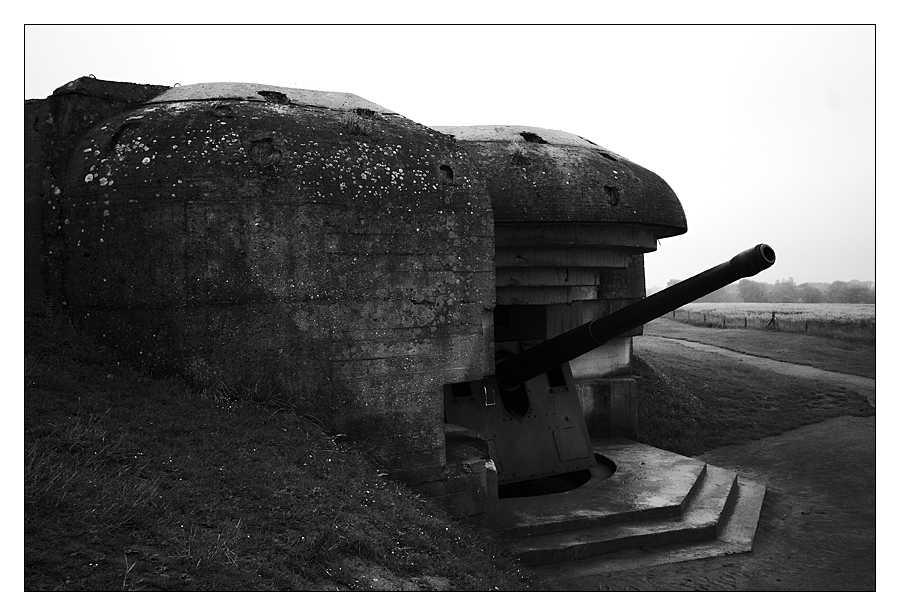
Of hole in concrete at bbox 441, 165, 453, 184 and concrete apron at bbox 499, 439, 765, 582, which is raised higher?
hole in concrete at bbox 441, 165, 453, 184

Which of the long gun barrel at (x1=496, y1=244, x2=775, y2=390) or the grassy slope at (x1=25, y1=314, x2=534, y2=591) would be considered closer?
the grassy slope at (x1=25, y1=314, x2=534, y2=591)

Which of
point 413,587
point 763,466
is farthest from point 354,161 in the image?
point 763,466

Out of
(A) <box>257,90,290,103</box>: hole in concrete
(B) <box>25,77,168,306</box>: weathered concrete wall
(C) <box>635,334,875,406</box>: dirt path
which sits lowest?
(C) <box>635,334,875,406</box>: dirt path

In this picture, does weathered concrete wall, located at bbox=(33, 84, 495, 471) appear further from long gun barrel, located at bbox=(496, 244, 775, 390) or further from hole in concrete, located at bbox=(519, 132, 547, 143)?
hole in concrete, located at bbox=(519, 132, 547, 143)

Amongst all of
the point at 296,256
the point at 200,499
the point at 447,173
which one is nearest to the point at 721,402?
the point at 447,173

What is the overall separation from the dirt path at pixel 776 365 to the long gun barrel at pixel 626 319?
8.40m

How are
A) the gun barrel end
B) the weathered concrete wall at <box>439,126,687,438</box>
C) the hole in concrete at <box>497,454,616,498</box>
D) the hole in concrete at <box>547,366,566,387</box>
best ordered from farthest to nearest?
1. the hole in concrete at <box>547,366,566,387</box>
2. the hole in concrete at <box>497,454,616,498</box>
3. the weathered concrete wall at <box>439,126,687,438</box>
4. the gun barrel end

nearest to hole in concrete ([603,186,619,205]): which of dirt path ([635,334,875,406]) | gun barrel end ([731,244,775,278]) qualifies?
gun barrel end ([731,244,775,278])

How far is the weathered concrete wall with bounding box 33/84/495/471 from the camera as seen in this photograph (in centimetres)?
584

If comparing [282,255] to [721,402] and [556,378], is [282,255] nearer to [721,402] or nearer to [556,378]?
[556,378]

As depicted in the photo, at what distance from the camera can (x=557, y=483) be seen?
29.7 feet

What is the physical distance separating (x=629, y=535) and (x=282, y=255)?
3.97 metres

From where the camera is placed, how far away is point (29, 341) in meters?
5.61

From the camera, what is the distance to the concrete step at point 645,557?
632cm
